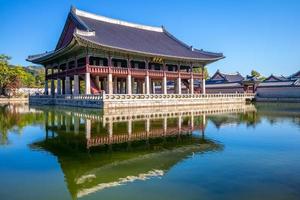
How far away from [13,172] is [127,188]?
12.1 ft

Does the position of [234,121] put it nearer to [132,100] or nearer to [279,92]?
[132,100]

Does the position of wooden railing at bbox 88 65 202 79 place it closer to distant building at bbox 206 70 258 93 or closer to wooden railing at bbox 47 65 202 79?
wooden railing at bbox 47 65 202 79

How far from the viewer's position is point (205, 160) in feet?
31.3

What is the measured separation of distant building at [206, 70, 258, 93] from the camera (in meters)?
61.0

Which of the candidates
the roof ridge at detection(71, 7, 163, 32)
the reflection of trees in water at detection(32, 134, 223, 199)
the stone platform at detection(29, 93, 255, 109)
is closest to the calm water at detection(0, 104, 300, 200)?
the reflection of trees in water at detection(32, 134, 223, 199)

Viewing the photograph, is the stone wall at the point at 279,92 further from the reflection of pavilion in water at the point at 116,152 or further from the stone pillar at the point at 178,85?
the reflection of pavilion in water at the point at 116,152

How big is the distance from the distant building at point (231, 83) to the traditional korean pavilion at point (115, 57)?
635 inches

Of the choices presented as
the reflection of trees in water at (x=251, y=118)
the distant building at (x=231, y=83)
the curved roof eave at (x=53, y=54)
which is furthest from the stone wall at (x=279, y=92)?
the curved roof eave at (x=53, y=54)

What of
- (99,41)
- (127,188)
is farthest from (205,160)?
(99,41)

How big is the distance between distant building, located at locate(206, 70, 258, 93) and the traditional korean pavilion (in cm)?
1613

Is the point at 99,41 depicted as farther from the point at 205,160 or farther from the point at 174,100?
the point at 205,160

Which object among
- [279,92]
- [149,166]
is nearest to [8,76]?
[279,92]

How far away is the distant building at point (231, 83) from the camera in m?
61.0

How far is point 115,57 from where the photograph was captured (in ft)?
128
